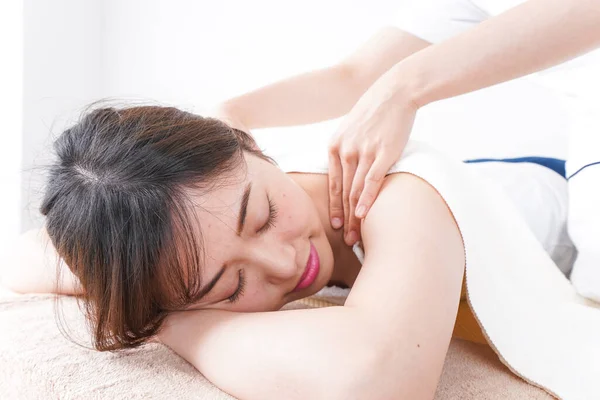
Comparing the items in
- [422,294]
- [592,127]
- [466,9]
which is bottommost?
[422,294]

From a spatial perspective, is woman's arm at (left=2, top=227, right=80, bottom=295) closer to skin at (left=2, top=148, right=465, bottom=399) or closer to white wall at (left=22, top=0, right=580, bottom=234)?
skin at (left=2, top=148, right=465, bottom=399)

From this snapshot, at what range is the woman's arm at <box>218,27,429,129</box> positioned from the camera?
1514 millimetres

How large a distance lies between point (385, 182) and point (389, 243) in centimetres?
18

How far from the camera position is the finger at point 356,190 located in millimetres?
1048

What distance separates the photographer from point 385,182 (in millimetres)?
1032

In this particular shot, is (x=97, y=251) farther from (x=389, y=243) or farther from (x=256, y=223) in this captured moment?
(x=389, y=243)

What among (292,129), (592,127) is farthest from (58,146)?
(292,129)

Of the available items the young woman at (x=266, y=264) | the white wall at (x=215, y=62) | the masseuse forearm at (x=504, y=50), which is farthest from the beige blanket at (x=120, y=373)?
the white wall at (x=215, y=62)

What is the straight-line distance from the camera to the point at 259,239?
961mm

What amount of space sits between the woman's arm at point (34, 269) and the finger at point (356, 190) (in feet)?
1.79

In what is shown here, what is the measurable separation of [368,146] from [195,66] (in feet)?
5.55

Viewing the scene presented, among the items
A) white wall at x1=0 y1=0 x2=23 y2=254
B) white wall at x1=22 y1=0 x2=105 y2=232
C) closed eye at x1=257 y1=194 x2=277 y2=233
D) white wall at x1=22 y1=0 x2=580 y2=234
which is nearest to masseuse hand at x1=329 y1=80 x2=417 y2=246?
closed eye at x1=257 y1=194 x2=277 y2=233

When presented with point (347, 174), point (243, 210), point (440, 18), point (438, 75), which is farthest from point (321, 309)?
point (440, 18)

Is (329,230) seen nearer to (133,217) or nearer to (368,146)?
(368,146)
